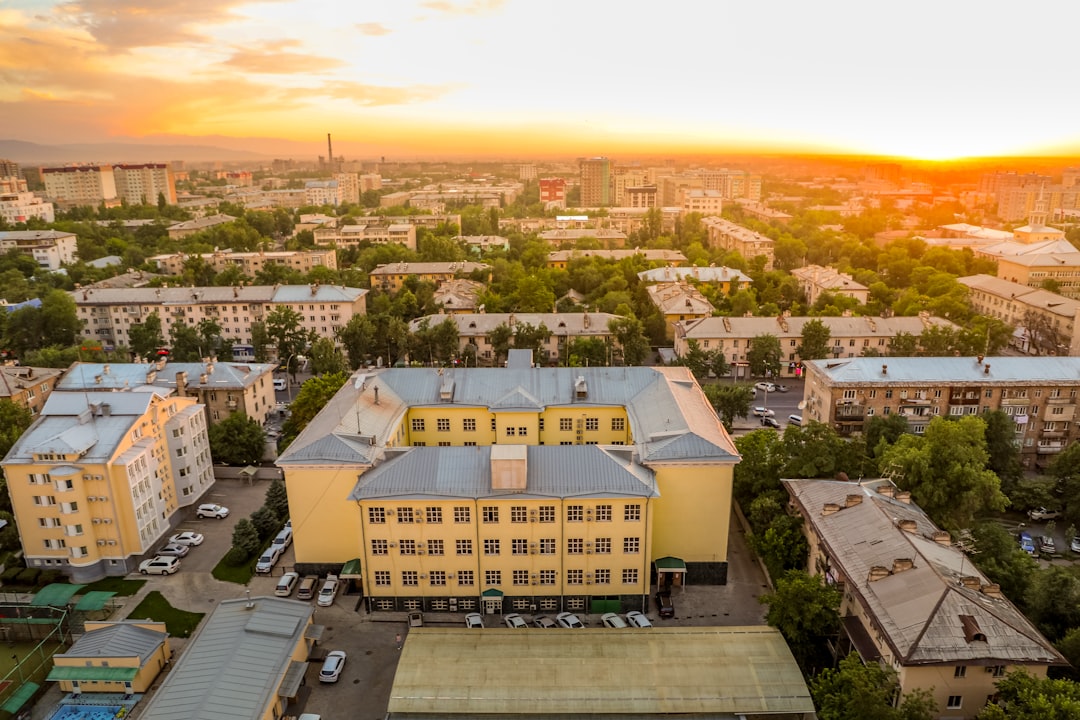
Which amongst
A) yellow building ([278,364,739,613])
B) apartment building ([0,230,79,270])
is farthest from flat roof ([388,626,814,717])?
apartment building ([0,230,79,270])

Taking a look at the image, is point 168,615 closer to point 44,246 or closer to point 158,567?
point 158,567

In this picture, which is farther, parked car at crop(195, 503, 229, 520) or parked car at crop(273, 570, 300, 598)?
parked car at crop(195, 503, 229, 520)

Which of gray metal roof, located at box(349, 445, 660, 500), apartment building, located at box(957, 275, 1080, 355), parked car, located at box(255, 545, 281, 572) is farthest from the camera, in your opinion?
apartment building, located at box(957, 275, 1080, 355)

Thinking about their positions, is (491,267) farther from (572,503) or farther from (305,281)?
(572,503)

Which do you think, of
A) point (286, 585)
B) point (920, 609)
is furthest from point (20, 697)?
point (920, 609)

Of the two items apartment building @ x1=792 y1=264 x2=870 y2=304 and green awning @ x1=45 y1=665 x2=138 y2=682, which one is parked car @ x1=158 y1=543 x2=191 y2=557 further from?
apartment building @ x1=792 y1=264 x2=870 y2=304

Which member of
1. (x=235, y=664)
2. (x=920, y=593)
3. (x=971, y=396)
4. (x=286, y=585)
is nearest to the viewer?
(x=920, y=593)

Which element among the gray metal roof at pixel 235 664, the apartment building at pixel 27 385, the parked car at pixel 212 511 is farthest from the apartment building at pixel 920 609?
the apartment building at pixel 27 385
